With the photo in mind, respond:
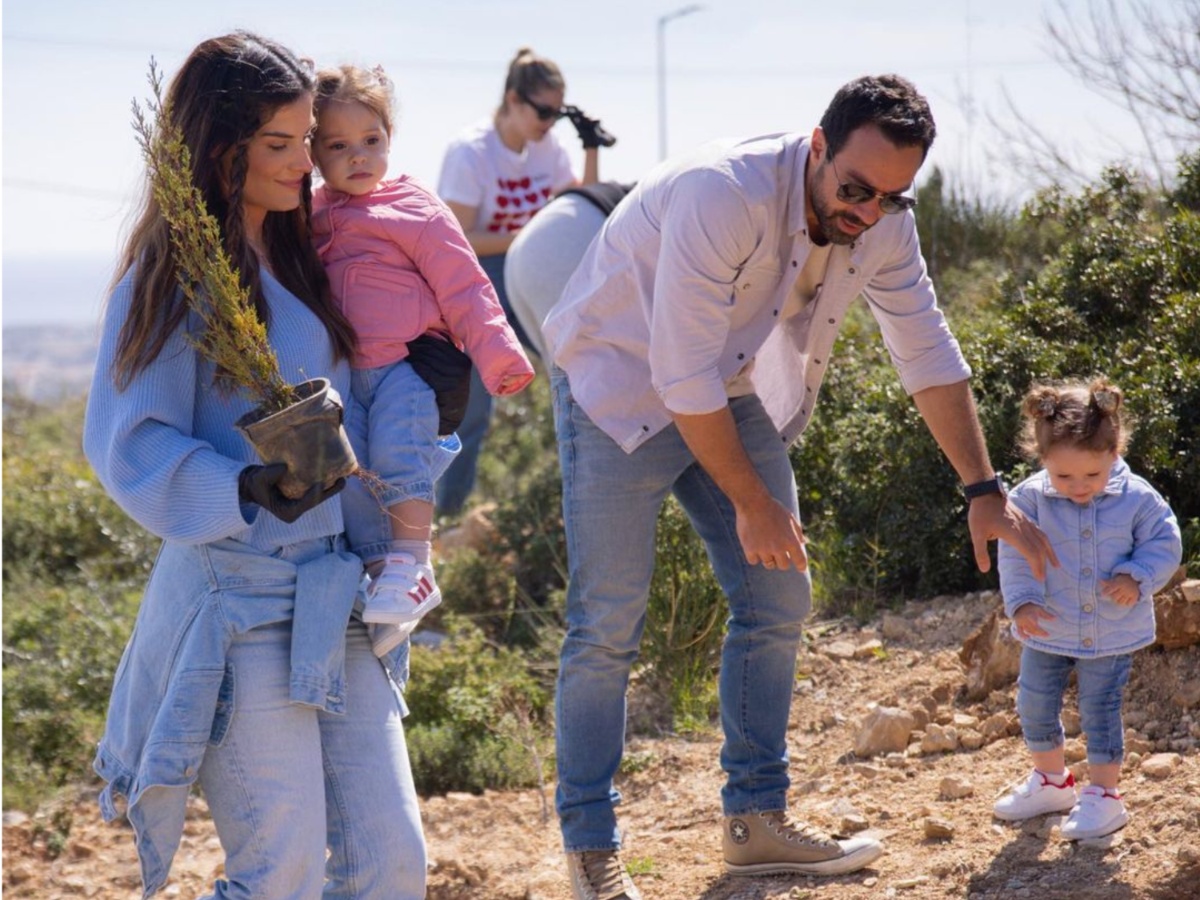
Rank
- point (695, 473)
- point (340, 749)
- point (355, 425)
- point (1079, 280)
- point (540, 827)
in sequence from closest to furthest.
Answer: point (340, 749), point (355, 425), point (695, 473), point (540, 827), point (1079, 280)

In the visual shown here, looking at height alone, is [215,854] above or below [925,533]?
below

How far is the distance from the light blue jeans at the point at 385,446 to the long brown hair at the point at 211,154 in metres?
0.29

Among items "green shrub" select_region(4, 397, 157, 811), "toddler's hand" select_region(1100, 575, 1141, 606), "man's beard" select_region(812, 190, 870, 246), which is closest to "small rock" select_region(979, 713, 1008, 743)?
"toddler's hand" select_region(1100, 575, 1141, 606)

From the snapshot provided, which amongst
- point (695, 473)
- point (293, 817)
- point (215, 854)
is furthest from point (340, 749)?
point (215, 854)

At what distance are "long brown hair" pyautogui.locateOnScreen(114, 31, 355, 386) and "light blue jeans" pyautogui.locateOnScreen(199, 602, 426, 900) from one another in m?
0.57

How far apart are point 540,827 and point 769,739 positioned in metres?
1.48

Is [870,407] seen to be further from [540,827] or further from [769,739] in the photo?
[769,739]

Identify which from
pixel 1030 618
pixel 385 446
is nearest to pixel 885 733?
pixel 1030 618

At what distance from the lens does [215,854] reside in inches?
208

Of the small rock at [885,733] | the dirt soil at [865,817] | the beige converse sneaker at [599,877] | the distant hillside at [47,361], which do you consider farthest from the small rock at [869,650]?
the distant hillside at [47,361]

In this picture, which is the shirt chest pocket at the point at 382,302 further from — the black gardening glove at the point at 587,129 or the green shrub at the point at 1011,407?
the black gardening glove at the point at 587,129

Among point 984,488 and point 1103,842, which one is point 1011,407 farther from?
point 1103,842

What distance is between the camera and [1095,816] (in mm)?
3494

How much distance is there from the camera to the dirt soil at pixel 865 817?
11.5 feet
